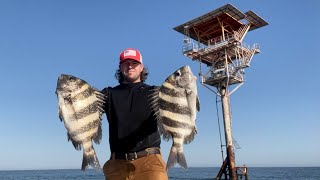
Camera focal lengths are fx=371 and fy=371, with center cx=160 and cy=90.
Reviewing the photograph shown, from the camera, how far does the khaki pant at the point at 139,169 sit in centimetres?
527

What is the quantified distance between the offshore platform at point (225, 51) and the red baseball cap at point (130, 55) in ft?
80.8

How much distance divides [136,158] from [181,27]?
27976 millimetres

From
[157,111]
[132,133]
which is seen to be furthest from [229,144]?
[157,111]

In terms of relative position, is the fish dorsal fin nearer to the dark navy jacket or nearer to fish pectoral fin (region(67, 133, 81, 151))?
the dark navy jacket

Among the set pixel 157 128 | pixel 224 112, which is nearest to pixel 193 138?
pixel 157 128

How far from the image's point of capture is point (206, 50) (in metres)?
31.0

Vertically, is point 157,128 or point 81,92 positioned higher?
point 81,92

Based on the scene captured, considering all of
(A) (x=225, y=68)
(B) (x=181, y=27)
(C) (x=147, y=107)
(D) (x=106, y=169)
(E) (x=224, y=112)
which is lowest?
(D) (x=106, y=169)

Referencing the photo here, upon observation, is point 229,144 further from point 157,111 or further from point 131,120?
point 157,111

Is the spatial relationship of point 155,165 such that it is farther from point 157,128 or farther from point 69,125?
point 69,125

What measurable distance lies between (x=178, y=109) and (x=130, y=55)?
1.19 metres

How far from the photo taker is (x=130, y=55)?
542cm

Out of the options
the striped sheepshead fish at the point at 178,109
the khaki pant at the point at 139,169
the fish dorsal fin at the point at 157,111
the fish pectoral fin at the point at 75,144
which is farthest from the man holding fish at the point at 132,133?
the fish pectoral fin at the point at 75,144

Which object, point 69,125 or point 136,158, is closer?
point 69,125
